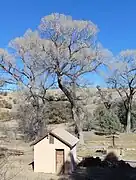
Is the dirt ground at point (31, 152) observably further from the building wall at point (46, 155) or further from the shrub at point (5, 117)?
the shrub at point (5, 117)

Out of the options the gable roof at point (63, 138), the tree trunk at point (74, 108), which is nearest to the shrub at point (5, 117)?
the tree trunk at point (74, 108)

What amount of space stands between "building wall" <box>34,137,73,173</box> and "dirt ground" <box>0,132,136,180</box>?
0.75 metres

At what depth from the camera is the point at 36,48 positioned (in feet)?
125

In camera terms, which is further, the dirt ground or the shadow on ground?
the shadow on ground

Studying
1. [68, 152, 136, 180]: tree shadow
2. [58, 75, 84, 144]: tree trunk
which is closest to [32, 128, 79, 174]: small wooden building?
[68, 152, 136, 180]: tree shadow

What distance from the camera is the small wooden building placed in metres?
23.4

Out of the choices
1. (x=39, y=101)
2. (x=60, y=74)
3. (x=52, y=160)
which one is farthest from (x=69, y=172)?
(x=39, y=101)

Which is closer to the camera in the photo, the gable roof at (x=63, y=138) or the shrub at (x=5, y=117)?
the gable roof at (x=63, y=138)

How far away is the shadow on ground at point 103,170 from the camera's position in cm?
2170

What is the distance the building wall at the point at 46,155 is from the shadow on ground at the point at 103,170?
1.56 metres

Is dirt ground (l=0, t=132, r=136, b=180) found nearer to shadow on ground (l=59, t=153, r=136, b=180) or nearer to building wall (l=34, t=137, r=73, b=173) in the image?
building wall (l=34, t=137, r=73, b=173)

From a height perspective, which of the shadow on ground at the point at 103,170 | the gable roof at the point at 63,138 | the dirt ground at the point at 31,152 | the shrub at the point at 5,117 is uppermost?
the shrub at the point at 5,117

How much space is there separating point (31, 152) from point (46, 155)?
27.5 ft

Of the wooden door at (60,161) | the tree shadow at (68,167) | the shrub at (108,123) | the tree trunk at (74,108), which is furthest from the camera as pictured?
the shrub at (108,123)
